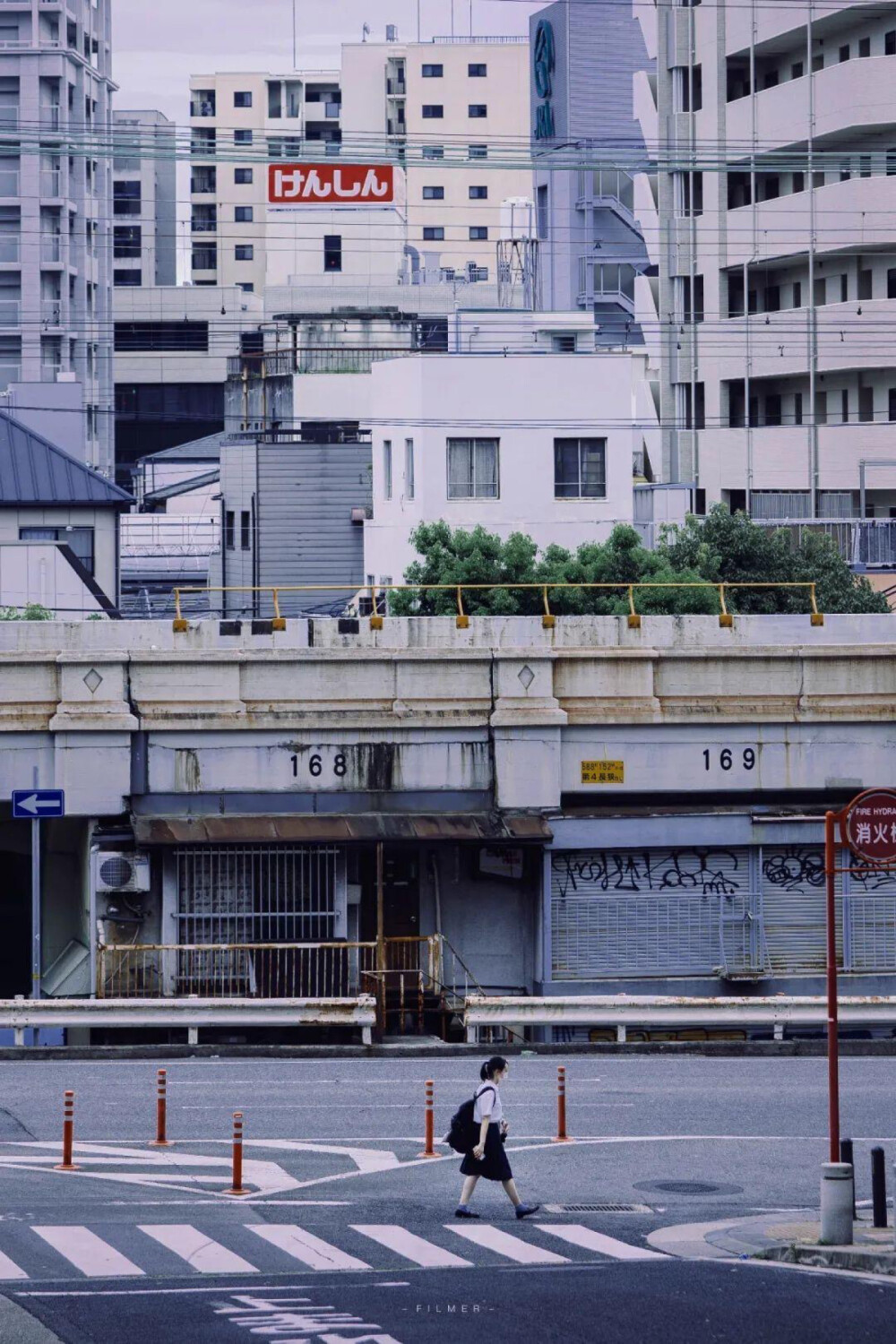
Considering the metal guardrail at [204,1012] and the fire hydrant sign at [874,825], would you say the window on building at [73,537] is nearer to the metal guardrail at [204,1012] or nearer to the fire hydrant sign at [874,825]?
the metal guardrail at [204,1012]

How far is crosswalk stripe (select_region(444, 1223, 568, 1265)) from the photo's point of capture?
1545 cm

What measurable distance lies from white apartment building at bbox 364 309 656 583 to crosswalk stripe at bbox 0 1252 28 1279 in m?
40.1

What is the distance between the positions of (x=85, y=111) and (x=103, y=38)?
919 cm

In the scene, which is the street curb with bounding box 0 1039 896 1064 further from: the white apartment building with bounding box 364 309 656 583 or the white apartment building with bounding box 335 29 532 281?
the white apartment building with bounding box 335 29 532 281

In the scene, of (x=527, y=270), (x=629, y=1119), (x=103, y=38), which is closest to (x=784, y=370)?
(x=527, y=270)

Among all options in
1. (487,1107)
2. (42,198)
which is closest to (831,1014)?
(487,1107)

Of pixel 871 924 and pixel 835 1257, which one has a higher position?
pixel 871 924

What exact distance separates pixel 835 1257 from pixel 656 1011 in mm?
12104

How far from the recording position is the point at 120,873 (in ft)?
95.1

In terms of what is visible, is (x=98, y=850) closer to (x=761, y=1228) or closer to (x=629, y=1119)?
(x=629, y=1119)

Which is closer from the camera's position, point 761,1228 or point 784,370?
point 761,1228

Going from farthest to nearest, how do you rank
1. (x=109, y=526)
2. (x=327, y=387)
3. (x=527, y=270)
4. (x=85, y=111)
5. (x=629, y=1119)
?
(x=85, y=111)
(x=527, y=270)
(x=327, y=387)
(x=109, y=526)
(x=629, y=1119)

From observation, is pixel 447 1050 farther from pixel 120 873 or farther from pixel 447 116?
A: pixel 447 116

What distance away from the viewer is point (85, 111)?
113938mm
